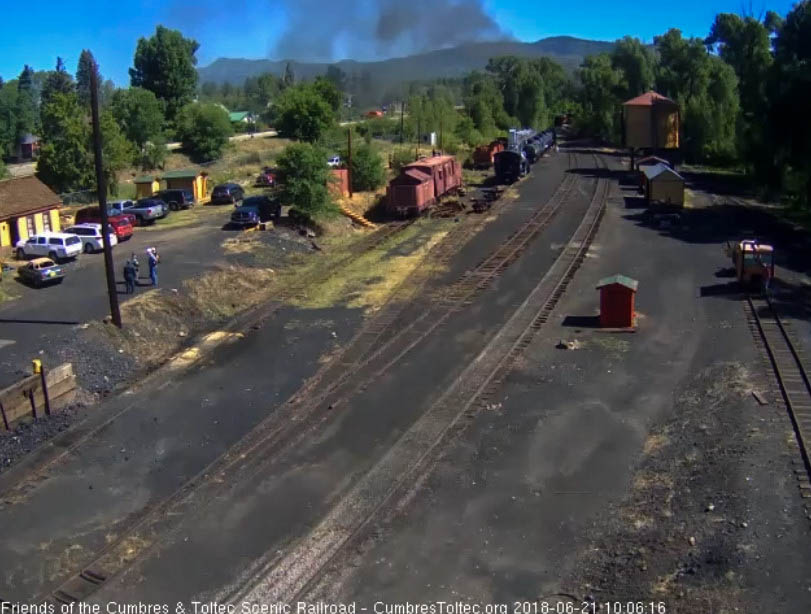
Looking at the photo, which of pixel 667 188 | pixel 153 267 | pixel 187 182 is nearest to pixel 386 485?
pixel 153 267

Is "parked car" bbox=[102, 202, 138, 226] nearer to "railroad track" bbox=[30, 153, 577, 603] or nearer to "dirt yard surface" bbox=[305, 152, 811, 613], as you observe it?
"railroad track" bbox=[30, 153, 577, 603]

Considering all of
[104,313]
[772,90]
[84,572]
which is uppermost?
[772,90]

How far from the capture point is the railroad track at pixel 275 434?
12305mm

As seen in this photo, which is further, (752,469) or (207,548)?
(752,469)

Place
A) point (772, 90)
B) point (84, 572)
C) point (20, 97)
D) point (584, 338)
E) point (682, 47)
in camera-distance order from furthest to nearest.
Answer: point (20, 97) → point (682, 47) → point (772, 90) → point (584, 338) → point (84, 572)

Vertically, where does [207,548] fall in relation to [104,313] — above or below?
below

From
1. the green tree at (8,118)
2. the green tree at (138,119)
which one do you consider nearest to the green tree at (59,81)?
the green tree at (8,118)

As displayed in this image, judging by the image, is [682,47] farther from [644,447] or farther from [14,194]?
[644,447]

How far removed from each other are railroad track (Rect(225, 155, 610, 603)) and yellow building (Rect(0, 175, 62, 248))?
21726 millimetres

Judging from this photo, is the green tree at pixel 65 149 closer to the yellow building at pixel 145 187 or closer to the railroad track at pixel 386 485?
the yellow building at pixel 145 187

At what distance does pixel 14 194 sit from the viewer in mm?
34875

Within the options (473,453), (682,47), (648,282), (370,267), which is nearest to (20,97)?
(682,47)

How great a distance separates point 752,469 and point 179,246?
26.2m

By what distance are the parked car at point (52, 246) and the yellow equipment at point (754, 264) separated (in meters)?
24.4
